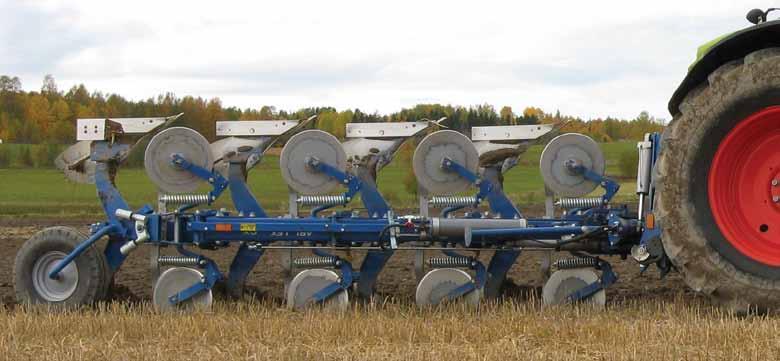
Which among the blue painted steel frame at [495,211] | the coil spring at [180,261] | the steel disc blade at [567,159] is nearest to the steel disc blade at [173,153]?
the coil spring at [180,261]

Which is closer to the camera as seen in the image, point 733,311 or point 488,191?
point 733,311

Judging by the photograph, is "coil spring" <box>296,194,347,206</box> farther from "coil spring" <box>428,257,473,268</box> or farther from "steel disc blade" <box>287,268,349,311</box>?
"coil spring" <box>428,257,473,268</box>

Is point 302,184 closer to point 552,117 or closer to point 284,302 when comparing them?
point 284,302

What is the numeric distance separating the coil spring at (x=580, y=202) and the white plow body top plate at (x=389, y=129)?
1.23 metres

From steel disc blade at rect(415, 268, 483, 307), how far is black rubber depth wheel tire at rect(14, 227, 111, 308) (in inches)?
97.0

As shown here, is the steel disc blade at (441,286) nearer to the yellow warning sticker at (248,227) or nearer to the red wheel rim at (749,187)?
the yellow warning sticker at (248,227)

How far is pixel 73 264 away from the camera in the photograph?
7.75 meters

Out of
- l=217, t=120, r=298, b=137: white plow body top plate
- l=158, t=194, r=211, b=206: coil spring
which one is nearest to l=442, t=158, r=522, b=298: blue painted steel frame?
l=217, t=120, r=298, b=137: white plow body top plate

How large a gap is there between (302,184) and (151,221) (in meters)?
1.18

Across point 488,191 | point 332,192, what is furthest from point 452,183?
point 332,192

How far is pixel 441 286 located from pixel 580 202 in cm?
127

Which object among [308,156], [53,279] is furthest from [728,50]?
[53,279]

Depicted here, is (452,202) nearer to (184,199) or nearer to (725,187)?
(184,199)

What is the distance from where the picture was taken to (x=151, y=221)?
763 centimetres
